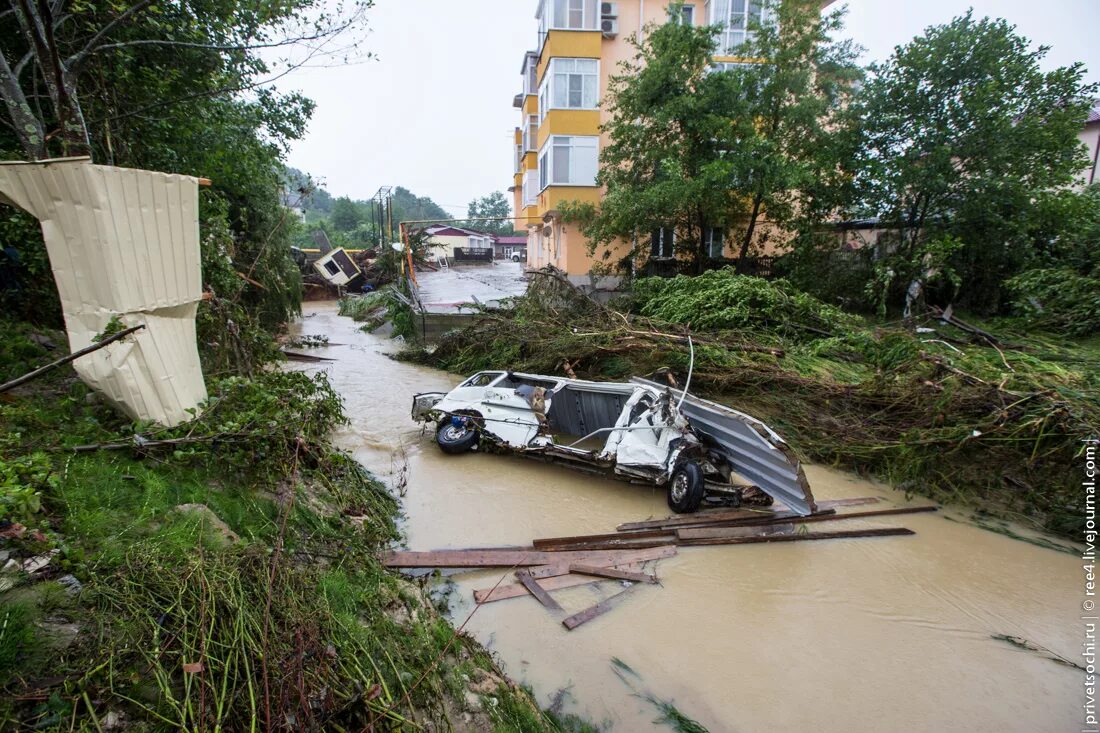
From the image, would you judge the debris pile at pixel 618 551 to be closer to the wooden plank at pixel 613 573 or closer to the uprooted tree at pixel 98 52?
the wooden plank at pixel 613 573

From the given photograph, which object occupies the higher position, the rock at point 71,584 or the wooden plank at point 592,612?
the rock at point 71,584

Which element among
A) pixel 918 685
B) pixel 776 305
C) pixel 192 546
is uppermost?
pixel 776 305

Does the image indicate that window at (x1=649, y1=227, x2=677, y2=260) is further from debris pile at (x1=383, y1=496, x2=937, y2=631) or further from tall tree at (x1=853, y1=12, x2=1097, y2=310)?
debris pile at (x1=383, y1=496, x2=937, y2=631)

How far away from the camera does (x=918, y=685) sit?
409 cm

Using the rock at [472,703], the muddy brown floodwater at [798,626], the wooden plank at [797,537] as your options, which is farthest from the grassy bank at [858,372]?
the rock at [472,703]

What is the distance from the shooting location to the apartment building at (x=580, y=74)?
61.0ft

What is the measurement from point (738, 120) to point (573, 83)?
22.5 ft

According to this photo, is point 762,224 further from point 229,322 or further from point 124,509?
point 124,509

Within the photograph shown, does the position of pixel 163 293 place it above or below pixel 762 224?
below

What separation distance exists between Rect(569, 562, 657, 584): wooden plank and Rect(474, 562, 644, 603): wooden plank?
0.17ft

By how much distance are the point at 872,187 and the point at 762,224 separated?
11.8 feet

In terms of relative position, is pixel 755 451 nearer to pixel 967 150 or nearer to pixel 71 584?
pixel 71 584

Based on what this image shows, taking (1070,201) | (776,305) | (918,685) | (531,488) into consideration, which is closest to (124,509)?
(531,488)

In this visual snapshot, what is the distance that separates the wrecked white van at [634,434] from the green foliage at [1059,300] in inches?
354
